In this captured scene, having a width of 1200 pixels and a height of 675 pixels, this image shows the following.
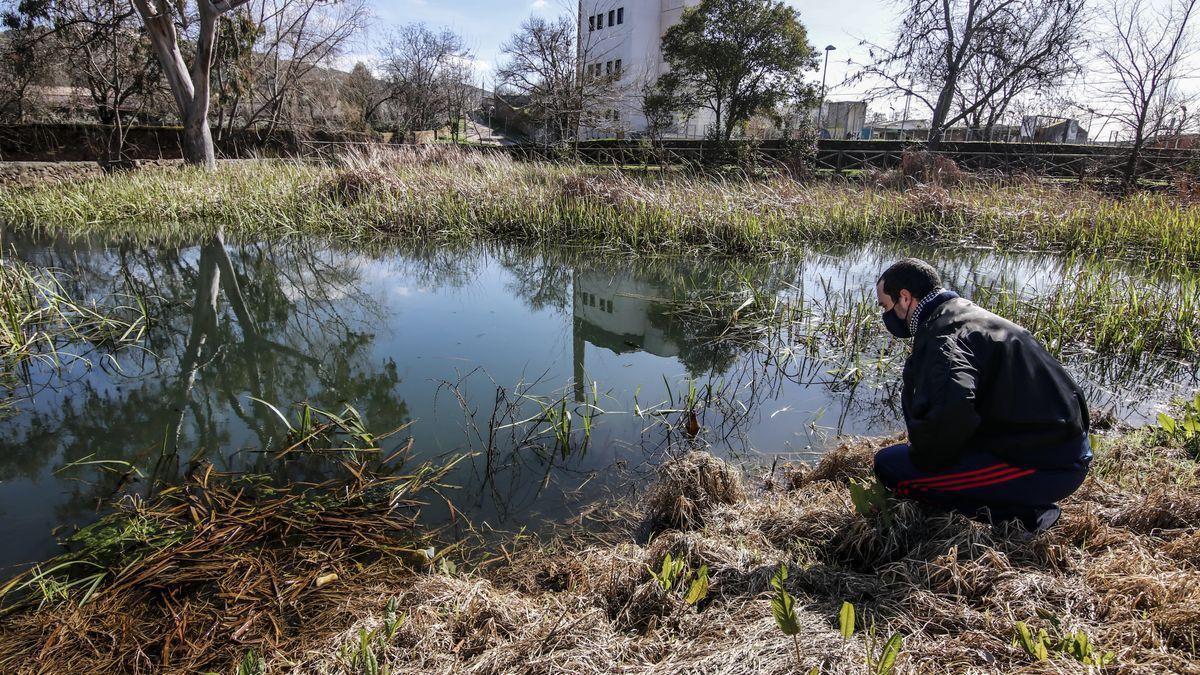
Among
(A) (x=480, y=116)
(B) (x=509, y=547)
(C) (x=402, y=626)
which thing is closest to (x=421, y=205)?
(B) (x=509, y=547)

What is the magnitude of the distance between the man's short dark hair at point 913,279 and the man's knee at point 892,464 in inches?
22.5

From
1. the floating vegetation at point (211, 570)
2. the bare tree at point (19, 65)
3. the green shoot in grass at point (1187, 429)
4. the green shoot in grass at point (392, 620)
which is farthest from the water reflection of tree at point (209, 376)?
the bare tree at point (19, 65)

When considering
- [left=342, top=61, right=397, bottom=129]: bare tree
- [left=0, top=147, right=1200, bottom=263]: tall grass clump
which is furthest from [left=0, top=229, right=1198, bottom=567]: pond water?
[left=342, top=61, right=397, bottom=129]: bare tree

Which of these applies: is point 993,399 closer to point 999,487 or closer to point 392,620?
point 999,487

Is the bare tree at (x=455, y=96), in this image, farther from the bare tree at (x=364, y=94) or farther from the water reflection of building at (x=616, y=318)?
the water reflection of building at (x=616, y=318)

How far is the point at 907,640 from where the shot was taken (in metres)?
1.70

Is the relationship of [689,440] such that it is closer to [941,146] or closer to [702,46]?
[702,46]

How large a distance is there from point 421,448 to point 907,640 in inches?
93.6

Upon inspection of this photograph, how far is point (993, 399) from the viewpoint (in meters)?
2.03

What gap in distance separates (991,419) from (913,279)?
571 millimetres

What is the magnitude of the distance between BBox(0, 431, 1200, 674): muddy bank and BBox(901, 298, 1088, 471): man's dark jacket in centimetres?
28

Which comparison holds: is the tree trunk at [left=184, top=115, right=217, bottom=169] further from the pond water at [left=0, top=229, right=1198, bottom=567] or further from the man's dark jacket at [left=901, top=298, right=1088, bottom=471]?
the man's dark jacket at [left=901, top=298, right=1088, bottom=471]

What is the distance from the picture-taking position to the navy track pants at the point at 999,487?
6.80ft

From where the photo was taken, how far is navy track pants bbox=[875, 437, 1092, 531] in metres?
2.07
